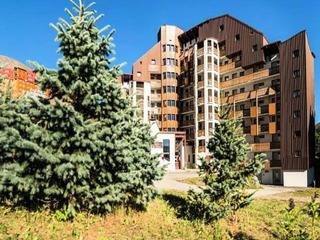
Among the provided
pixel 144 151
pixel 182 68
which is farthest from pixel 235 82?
pixel 144 151

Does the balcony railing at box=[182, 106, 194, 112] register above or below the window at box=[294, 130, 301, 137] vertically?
above

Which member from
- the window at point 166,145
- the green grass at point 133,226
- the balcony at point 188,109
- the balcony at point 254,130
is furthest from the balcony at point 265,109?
the green grass at point 133,226

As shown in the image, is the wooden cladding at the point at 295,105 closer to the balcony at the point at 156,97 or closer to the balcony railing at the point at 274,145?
the balcony railing at the point at 274,145

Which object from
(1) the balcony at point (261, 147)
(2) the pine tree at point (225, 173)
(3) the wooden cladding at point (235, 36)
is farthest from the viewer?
(3) the wooden cladding at point (235, 36)

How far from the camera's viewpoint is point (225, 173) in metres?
14.0

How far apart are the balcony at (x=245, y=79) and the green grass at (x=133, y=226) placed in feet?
111

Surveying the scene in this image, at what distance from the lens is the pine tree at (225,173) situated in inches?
543

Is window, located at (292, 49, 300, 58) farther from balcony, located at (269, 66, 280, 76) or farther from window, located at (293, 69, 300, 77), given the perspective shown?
balcony, located at (269, 66, 280, 76)

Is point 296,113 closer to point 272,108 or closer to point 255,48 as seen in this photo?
point 272,108

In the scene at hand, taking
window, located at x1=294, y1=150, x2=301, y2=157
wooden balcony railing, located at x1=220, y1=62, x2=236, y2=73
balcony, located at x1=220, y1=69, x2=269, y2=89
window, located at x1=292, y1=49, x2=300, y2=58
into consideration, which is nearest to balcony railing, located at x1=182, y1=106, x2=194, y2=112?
balcony, located at x1=220, y1=69, x2=269, y2=89

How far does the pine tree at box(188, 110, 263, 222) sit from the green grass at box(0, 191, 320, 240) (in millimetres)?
791

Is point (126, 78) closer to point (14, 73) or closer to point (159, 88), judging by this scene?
point (159, 88)

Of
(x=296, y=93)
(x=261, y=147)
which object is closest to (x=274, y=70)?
(x=296, y=93)

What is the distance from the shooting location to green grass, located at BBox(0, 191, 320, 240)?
33.9ft
